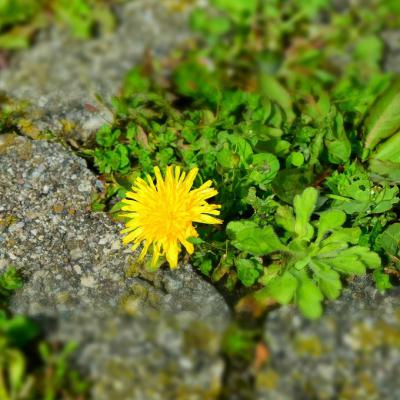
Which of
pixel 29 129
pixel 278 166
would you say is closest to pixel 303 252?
pixel 278 166

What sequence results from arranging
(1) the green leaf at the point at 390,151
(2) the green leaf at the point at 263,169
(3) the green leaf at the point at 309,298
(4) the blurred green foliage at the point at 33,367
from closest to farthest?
(4) the blurred green foliage at the point at 33,367
(3) the green leaf at the point at 309,298
(2) the green leaf at the point at 263,169
(1) the green leaf at the point at 390,151

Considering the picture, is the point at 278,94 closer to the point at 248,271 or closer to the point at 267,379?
the point at 248,271

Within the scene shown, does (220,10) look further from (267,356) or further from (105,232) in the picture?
(267,356)

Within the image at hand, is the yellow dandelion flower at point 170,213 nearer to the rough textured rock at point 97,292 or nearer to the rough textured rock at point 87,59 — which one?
the rough textured rock at point 97,292

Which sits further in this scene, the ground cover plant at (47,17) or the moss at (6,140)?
the ground cover plant at (47,17)

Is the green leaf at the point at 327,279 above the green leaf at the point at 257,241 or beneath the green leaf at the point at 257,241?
beneath

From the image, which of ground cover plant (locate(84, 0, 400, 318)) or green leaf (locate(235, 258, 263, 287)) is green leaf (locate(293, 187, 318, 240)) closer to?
ground cover plant (locate(84, 0, 400, 318))

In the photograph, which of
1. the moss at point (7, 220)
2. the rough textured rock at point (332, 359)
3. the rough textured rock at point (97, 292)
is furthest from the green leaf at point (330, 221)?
the moss at point (7, 220)
